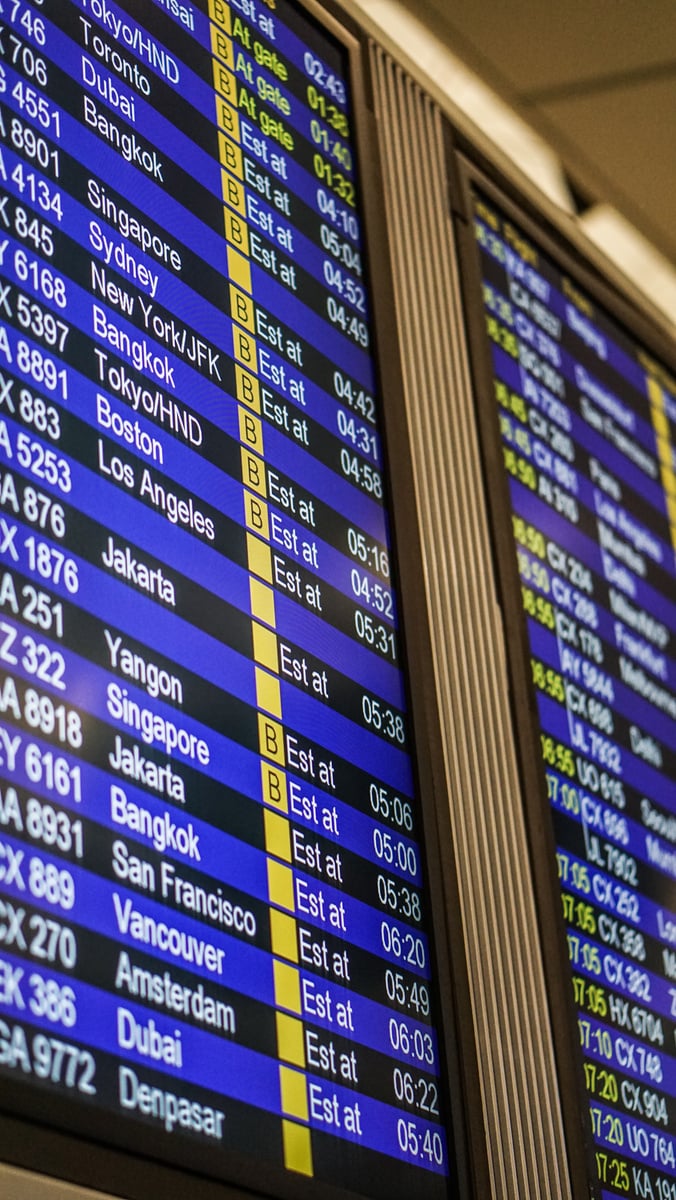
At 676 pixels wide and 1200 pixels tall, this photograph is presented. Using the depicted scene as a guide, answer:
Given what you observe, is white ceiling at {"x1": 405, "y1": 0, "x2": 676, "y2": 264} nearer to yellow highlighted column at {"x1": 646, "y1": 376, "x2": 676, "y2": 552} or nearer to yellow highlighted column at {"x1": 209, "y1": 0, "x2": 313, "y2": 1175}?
yellow highlighted column at {"x1": 646, "y1": 376, "x2": 676, "y2": 552}

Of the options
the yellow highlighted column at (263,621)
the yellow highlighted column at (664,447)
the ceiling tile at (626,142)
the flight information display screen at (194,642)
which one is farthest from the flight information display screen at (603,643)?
the yellow highlighted column at (263,621)

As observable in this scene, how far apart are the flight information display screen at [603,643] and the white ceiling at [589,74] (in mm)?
236

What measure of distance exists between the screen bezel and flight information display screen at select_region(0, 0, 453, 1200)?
0.36 m

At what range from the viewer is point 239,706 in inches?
93.0

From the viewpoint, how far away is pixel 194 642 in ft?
7.62

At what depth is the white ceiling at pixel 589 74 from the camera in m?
3.51

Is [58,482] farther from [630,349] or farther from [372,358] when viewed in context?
[630,349]

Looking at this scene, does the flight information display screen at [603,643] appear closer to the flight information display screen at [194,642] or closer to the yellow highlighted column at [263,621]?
the flight information display screen at [194,642]

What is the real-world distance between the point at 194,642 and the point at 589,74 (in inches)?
72.5

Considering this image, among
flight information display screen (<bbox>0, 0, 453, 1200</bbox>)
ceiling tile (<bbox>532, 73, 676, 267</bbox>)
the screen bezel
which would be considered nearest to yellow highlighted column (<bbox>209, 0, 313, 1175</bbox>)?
flight information display screen (<bbox>0, 0, 453, 1200</bbox>)

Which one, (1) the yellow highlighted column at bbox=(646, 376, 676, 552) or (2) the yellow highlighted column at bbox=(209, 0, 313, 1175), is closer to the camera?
(2) the yellow highlighted column at bbox=(209, 0, 313, 1175)

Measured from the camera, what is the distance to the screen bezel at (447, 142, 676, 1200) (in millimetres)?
2811

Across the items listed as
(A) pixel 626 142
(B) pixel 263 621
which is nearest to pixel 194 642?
(B) pixel 263 621

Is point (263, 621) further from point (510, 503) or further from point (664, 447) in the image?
point (664, 447)
